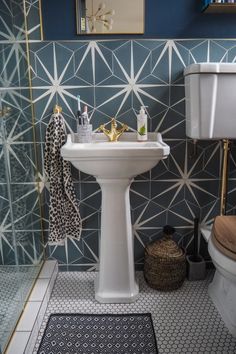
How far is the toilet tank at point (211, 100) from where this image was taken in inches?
61.9

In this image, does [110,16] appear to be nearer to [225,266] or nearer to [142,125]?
[142,125]

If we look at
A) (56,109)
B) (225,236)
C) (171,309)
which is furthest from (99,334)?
(56,109)

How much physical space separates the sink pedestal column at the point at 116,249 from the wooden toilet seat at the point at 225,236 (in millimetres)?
461

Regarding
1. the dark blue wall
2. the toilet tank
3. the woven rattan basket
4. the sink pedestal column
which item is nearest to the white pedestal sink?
the sink pedestal column

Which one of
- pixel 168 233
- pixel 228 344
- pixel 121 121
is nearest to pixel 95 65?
pixel 121 121

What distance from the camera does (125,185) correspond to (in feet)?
5.34

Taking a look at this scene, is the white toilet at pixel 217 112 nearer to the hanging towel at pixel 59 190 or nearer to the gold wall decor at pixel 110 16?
the gold wall decor at pixel 110 16

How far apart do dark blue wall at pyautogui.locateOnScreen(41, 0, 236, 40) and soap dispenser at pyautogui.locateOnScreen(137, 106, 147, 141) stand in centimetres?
41

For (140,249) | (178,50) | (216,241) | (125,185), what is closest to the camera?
(216,241)

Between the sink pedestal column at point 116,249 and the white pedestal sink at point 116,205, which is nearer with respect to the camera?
the white pedestal sink at point 116,205

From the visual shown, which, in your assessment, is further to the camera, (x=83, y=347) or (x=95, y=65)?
(x=95, y=65)

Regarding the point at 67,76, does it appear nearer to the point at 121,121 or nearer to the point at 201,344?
the point at 121,121

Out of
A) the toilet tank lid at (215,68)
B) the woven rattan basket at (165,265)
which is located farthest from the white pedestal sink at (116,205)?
the toilet tank lid at (215,68)

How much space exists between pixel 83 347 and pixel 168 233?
74cm
